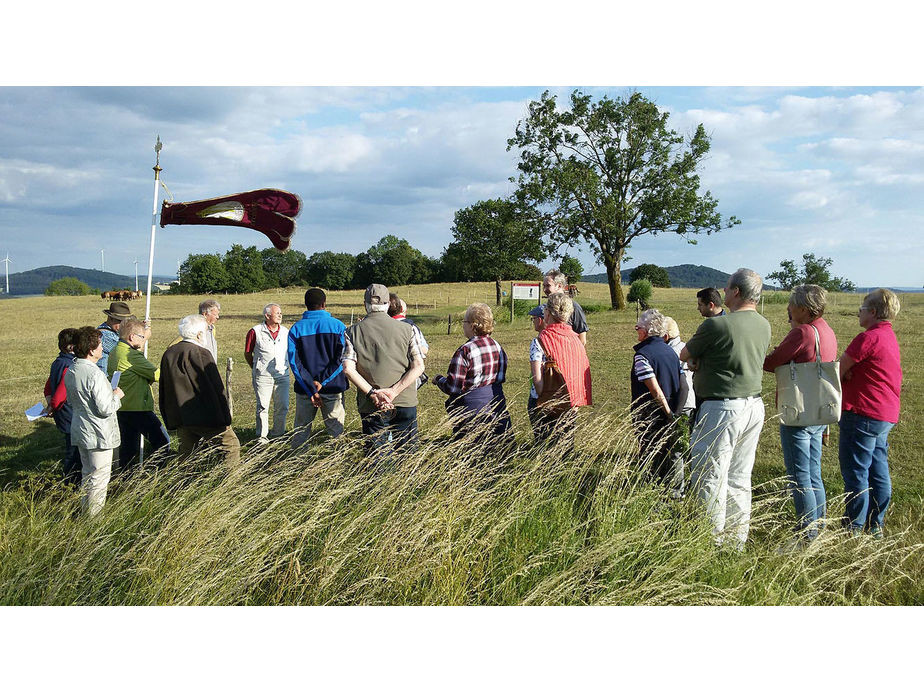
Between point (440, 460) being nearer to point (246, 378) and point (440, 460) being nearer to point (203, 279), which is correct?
point (246, 378)

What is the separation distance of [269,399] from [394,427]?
3.03 metres

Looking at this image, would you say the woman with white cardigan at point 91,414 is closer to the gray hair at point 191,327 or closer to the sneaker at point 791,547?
the gray hair at point 191,327

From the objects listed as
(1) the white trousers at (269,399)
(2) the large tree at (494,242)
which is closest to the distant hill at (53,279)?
(2) the large tree at (494,242)

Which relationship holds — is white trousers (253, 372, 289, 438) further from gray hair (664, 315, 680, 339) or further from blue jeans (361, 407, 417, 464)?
gray hair (664, 315, 680, 339)

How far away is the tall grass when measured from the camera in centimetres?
352

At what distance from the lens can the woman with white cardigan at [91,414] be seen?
4742mm

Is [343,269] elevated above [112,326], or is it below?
above

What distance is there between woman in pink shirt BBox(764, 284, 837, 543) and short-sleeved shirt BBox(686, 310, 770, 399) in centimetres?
30

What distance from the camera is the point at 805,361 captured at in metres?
4.52

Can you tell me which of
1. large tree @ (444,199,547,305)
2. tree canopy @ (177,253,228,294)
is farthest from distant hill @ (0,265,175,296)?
large tree @ (444,199,547,305)

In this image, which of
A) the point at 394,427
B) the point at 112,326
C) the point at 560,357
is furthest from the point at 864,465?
the point at 112,326

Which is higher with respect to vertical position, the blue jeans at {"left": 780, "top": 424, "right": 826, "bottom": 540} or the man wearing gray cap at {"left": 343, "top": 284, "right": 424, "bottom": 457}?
the man wearing gray cap at {"left": 343, "top": 284, "right": 424, "bottom": 457}

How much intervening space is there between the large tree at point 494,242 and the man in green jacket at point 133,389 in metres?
29.3

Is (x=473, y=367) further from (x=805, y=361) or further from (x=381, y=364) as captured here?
(x=805, y=361)
